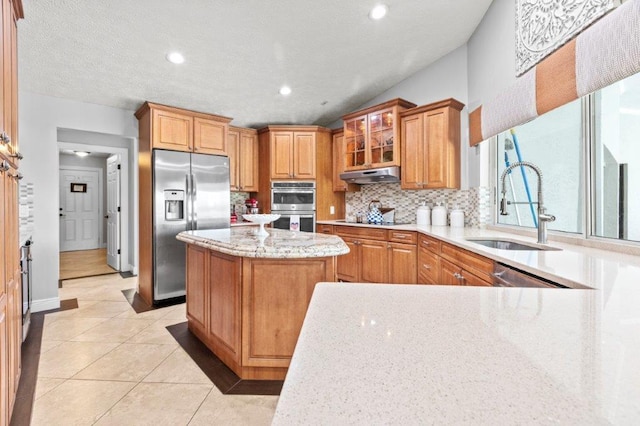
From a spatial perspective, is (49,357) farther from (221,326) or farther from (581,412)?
(581,412)

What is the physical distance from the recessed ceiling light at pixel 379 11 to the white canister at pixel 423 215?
212 cm

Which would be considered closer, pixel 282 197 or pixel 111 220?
pixel 282 197

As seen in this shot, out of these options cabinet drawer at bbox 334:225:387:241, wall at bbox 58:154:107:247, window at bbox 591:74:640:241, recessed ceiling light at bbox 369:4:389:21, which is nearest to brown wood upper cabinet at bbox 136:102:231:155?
cabinet drawer at bbox 334:225:387:241

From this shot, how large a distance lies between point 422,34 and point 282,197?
276 cm

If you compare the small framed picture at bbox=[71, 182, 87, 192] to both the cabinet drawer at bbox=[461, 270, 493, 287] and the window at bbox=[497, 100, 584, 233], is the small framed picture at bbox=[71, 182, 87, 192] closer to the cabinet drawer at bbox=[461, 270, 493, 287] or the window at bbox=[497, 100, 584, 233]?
the cabinet drawer at bbox=[461, 270, 493, 287]

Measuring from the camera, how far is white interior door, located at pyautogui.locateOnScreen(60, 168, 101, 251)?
675 centimetres

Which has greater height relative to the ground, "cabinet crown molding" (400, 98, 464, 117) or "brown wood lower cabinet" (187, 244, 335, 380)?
"cabinet crown molding" (400, 98, 464, 117)

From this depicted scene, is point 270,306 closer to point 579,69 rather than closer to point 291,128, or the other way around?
point 579,69

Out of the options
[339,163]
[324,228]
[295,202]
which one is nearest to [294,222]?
[295,202]

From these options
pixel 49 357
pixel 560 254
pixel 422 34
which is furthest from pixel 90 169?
pixel 560 254

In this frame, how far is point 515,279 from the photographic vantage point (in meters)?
1.47

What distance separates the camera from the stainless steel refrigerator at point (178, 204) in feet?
11.4

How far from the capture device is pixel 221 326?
220 centimetres

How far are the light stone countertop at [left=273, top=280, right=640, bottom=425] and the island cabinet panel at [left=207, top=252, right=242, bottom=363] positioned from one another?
139 cm
